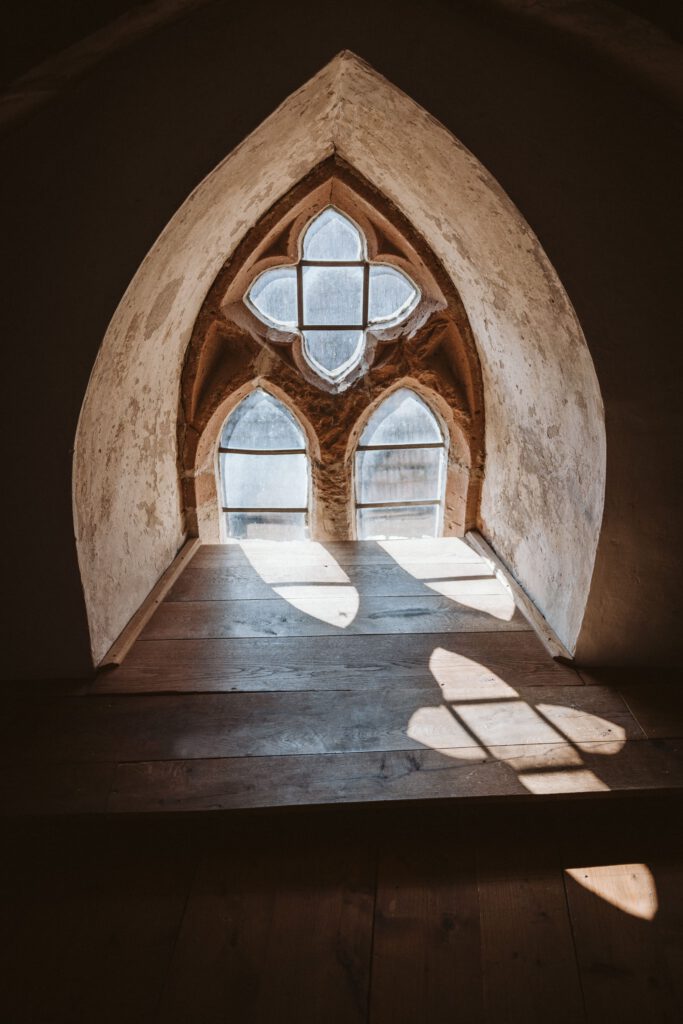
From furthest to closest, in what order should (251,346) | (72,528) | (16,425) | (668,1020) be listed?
1. (251,346)
2. (72,528)
3. (16,425)
4. (668,1020)

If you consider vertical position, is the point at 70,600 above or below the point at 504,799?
above

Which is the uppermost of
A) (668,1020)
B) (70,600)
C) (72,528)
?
(72,528)

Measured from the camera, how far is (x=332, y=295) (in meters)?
2.81

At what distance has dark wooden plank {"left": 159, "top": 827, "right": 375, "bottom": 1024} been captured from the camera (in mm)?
1240

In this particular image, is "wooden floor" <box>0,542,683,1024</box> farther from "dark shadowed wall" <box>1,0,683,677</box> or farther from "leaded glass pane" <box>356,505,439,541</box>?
"leaded glass pane" <box>356,505,439,541</box>

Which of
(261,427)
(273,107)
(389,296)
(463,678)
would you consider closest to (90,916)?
(463,678)

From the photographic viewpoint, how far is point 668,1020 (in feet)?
3.99

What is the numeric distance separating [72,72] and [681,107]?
4.42 ft

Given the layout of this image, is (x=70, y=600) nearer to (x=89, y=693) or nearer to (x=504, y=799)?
(x=89, y=693)

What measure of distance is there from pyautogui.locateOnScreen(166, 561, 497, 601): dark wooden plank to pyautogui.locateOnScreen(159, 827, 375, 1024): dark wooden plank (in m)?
1.05

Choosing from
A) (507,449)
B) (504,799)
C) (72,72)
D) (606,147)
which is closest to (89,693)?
(504,799)

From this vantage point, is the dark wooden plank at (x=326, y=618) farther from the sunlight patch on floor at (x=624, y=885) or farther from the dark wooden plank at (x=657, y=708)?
the sunlight patch on floor at (x=624, y=885)

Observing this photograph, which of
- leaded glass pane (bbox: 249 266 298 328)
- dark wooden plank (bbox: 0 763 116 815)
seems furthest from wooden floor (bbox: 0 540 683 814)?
leaded glass pane (bbox: 249 266 298 328)

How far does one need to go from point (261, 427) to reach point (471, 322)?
3.63 ft
